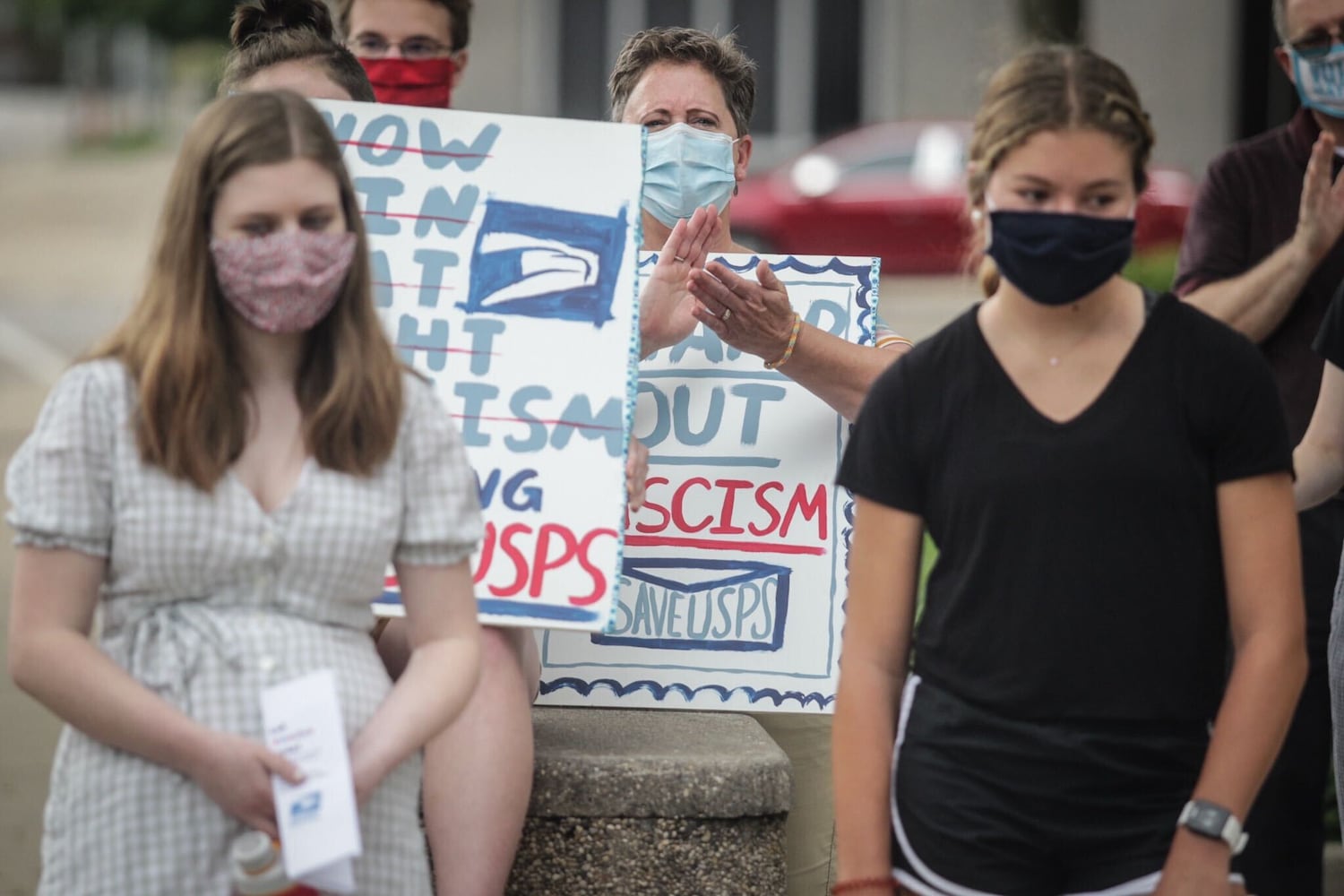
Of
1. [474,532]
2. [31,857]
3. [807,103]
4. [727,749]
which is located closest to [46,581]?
[474,532]

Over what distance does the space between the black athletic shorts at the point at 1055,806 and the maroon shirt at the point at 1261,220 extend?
1953 millimetres

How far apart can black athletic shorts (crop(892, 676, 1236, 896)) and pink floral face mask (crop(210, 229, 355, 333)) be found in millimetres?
1020

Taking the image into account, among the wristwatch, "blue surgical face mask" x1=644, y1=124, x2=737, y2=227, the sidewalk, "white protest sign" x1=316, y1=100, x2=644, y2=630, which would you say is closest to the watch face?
the wristwatch

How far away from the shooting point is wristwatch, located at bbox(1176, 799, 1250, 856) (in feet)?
7.72

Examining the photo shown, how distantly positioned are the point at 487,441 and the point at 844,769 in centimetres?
108

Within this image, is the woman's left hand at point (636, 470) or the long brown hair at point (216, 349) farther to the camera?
the woman's left hand at point (636, 470)

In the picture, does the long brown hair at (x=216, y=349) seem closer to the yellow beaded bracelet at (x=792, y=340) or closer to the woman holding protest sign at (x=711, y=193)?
the woman holding protest sign at (x=711, y=193)

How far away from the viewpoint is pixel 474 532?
258 centimetres

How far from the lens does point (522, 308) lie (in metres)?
3.46

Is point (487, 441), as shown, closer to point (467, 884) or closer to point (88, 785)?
point (467, 884)

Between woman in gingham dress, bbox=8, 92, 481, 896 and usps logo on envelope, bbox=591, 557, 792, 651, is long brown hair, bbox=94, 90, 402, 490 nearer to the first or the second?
woman in gingham dress, bbox=8, 92, 481, 896

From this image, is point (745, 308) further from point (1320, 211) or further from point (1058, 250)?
point (1320, 211)

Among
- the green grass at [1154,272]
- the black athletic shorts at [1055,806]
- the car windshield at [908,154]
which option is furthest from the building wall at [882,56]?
the black athletic shorts at [1055,806]

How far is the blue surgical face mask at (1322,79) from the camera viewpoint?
3.87 m
